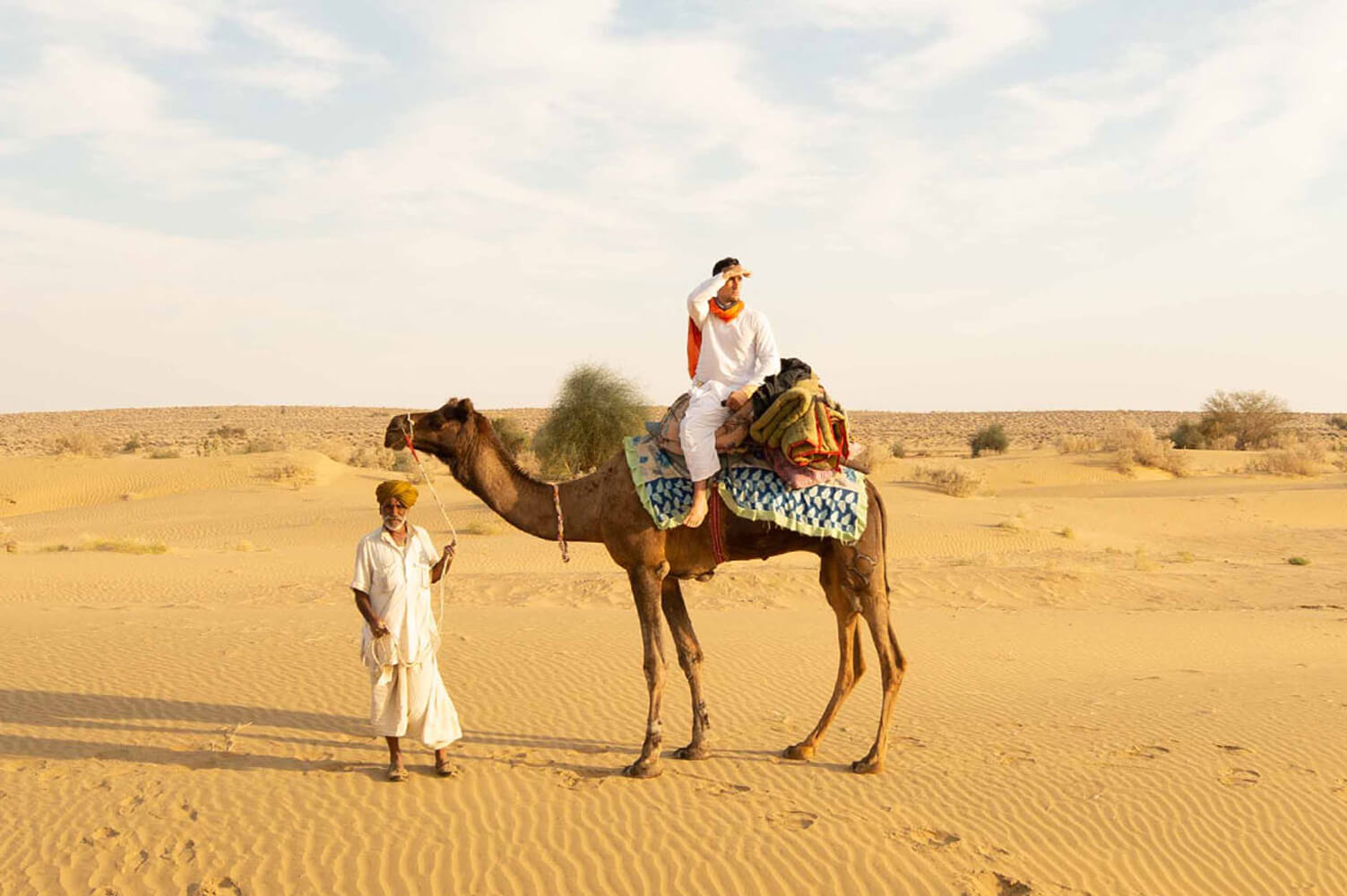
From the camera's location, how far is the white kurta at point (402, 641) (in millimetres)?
6418

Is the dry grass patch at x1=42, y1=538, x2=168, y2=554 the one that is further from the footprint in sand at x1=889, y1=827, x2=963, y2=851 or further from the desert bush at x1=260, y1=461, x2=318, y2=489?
the footprint in sand at x1=889, y1=827, x2=963, y2=851

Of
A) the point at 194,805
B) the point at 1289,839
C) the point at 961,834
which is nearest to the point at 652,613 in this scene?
the point at 961,834

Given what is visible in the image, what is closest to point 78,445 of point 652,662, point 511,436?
point 511,436

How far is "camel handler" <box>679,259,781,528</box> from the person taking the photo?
6746 mm

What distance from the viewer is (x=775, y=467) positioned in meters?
6.77

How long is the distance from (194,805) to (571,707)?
3.37 meters

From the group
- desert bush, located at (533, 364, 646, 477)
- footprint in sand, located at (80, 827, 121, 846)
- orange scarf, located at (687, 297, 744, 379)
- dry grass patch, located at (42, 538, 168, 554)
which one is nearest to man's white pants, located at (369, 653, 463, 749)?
footprint in sand, located at (80, 827, 121, 846)

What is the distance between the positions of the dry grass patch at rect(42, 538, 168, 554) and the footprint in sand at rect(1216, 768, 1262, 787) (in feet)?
68.6

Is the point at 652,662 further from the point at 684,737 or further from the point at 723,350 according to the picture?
the point at 723,350

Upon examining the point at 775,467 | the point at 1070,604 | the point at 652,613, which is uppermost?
the point at 775,467

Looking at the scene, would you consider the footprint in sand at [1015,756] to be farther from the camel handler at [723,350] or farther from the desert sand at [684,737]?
the camel handler at [723,350]

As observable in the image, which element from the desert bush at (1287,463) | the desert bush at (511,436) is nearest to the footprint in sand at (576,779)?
the desert bush at (511,436)

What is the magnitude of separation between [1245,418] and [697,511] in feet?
185

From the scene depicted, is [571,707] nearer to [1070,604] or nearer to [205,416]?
[1070,604]
